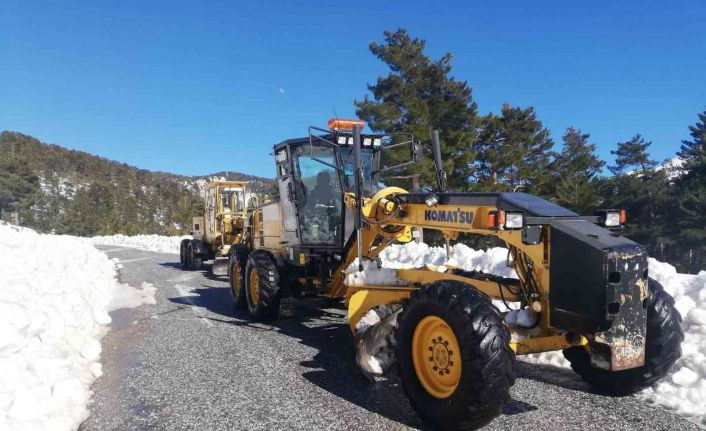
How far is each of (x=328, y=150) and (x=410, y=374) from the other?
4224mm

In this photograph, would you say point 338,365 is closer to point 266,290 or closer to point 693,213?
point 266,290

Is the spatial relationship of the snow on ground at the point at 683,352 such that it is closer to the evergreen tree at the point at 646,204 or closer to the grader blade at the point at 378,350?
the grader blade at the point at 378,350

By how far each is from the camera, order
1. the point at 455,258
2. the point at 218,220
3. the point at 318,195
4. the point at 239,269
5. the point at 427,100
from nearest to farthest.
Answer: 1. the point at 318,195
2. the point at 239,269
3. the point at 455,258
4. the point at 218,220
5. the point at 427,100

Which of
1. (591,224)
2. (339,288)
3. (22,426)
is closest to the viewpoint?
(22,426)

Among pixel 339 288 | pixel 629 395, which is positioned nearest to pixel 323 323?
pixel 339 288

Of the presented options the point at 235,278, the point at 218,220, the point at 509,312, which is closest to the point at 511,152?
the point at 218,220

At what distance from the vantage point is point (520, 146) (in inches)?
1236

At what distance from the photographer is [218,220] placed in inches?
696

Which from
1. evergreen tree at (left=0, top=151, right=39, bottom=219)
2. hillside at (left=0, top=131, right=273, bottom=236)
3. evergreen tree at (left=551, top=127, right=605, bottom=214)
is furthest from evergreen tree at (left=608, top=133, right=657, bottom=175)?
evergreen tree at (left=0, top=151, right=39, bottom=219)

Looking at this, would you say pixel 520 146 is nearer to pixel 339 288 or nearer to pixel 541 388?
pixel 339 288

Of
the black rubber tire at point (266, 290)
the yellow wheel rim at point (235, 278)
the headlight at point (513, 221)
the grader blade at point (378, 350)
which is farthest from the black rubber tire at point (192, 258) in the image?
the headlight at point (513, 221)

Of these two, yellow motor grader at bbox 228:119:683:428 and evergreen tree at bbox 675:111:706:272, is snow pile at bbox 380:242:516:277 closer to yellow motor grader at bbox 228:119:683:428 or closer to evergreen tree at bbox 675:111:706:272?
yellow motor grader at bbox 228:119:683:428

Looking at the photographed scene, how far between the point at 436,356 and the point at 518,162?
90.1 feet

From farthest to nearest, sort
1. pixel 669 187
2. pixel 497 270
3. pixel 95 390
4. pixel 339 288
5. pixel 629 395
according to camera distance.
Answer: pixel 669 187 → pixel 497 270 → pixel 339 288 → pixel 95 390 → pixel 629 395
